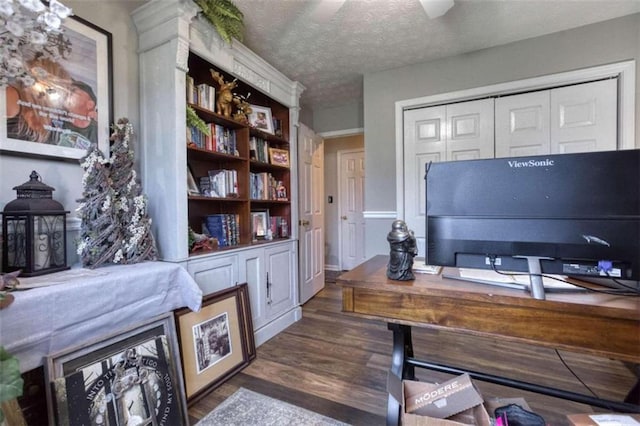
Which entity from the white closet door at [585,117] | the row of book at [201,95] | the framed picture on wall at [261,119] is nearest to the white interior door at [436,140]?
the white closet door at [585,117]

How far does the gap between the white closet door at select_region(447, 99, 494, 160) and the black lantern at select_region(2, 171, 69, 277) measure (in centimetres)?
295

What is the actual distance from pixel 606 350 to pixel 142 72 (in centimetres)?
263

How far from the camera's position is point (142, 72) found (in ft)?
6.00

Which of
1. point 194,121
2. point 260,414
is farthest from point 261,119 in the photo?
point 260,414

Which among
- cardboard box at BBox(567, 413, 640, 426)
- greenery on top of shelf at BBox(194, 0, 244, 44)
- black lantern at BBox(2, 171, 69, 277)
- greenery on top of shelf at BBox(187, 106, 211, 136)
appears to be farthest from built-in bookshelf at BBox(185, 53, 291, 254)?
cardboard box at BBox(567, 413, 640, 426)

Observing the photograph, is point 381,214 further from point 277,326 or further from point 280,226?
point 277,326

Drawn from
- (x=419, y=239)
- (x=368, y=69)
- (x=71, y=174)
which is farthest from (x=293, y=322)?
(x=368, y=69)

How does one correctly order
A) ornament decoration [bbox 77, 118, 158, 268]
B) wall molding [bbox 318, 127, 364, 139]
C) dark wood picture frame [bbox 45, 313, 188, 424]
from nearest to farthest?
dark wood picture frame [bbox 45, 313, 188, 424]
ornament decoration [bbox 77, 118, 158, 268]
wall molding [bbox 318, 127, 364, 139]

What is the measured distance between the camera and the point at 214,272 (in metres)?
1.99

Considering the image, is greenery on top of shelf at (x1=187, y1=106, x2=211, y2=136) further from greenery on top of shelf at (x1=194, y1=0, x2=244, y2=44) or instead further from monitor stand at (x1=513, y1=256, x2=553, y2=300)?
monitor stand at (x1=513, y1=256, x2=553, y2=300)

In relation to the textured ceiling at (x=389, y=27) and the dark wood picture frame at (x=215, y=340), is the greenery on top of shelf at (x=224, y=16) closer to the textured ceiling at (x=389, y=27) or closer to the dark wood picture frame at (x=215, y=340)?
the textured ceiling at (x=389, y=27)

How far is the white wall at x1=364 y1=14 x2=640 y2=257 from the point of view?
2.15m

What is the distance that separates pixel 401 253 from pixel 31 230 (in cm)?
161

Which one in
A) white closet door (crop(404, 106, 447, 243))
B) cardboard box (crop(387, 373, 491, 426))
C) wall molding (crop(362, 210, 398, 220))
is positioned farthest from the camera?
wall molding (crop(362, 210, 398, 220))
